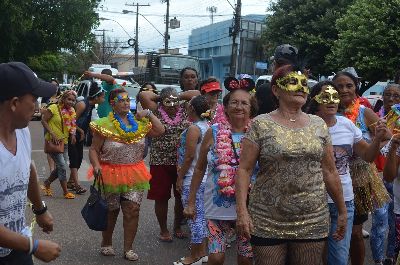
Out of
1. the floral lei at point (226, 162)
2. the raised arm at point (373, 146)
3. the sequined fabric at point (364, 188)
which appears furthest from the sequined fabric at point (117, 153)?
the raised arm at point (373, 146)

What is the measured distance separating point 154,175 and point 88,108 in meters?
3.80

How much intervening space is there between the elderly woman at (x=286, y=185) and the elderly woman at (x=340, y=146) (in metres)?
0.85

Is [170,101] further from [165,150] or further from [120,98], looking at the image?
[120,98]

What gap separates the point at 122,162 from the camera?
6336 mm

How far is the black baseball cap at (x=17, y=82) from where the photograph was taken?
123 inches

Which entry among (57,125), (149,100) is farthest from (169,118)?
(57,125)

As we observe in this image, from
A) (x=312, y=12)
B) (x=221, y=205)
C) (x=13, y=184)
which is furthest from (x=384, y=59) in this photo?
(x=13, y=184)

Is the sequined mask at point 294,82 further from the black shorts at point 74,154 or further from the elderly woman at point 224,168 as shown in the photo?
the black shorts at point 74,154

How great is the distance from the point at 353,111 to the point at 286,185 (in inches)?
84.0

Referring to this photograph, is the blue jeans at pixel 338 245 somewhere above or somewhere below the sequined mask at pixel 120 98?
below

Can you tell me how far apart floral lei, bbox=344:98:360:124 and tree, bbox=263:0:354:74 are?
83.2 feet

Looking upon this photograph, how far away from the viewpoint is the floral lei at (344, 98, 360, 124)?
18.5 feet

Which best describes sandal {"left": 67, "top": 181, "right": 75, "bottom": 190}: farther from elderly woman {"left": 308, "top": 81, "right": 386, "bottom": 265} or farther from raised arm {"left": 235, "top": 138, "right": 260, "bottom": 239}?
raised arm {"left": 235, "top": 138, "right": 260, "bottom": 239}

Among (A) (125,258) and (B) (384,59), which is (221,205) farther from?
(B) (384,59)
